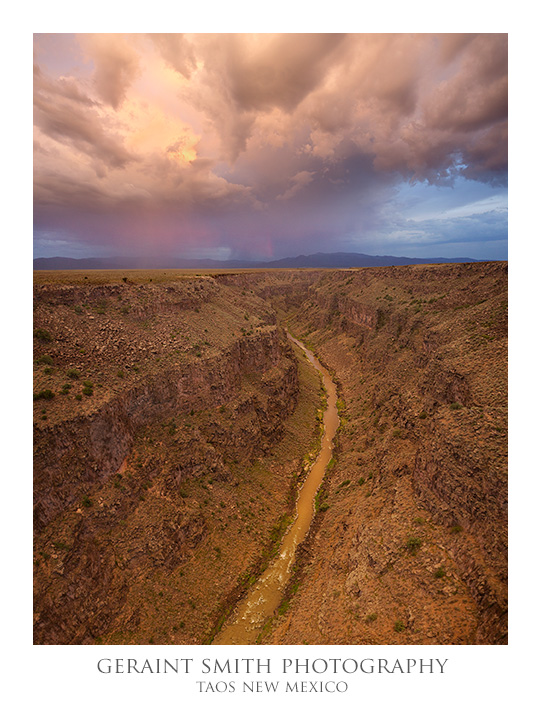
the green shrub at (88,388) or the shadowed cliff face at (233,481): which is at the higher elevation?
the green shrub at (88,388)

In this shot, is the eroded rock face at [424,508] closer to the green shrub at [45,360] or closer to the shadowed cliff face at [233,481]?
the shadowed cliff face at [233,481]

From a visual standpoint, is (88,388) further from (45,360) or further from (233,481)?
(233,481)

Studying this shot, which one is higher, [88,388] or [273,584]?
[88,388]

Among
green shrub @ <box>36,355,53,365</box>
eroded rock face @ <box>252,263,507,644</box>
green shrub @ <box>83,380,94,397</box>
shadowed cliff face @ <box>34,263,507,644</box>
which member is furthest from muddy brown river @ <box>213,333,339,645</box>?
green shrub @ <box>36,355,53,365</box>

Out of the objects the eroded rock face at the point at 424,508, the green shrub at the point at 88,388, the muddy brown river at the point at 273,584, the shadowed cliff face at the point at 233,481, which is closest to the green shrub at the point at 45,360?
the shadowed cliff face at the point at 233,481

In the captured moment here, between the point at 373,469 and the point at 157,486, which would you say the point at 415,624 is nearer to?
the point at 373,469

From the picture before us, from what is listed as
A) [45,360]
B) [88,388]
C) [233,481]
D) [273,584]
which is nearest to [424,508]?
[273,584]
